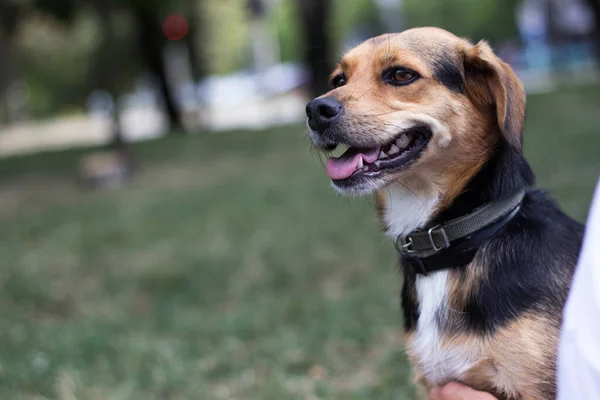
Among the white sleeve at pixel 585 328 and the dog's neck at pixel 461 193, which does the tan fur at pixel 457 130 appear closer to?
the dog's neck at pixel 461 193

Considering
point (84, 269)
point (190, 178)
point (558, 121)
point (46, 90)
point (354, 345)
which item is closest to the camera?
point (354, 345)

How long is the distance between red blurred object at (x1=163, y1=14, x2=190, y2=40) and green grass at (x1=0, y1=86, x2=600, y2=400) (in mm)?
11586

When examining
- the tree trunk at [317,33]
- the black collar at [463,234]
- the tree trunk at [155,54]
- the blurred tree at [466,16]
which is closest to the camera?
the black collar at [463,234]

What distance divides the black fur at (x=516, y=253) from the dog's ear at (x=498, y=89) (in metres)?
0.12

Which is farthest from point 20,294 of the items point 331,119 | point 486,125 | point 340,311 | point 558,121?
point 558,121

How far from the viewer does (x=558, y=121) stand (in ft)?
40.4

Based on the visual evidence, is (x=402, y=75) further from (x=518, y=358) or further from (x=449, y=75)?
(x=518, y=358)

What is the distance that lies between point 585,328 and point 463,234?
5.06ft

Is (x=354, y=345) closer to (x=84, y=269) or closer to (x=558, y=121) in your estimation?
(x=84, y=269)

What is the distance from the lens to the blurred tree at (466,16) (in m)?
54.7

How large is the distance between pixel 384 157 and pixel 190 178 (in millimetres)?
8929

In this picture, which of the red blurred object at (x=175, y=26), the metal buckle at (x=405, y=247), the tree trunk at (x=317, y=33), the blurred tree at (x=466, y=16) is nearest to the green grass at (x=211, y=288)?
the metal buckle at (x=405, y=247)

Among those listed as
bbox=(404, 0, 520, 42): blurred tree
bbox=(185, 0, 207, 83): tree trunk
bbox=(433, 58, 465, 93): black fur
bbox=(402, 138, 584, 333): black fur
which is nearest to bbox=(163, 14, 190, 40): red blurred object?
bbox=(185, 0, 207, 83): tree trunk

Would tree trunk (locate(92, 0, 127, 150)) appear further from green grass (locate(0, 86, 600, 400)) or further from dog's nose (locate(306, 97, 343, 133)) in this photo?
dog's nose (locate(306, 97, 343, 133))
